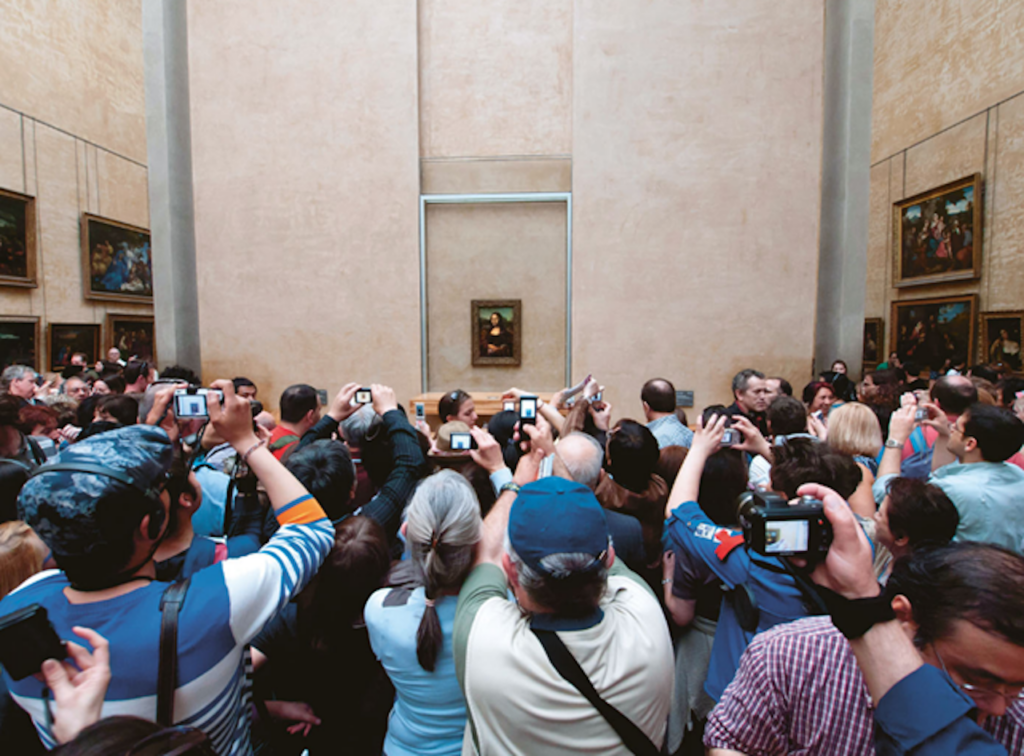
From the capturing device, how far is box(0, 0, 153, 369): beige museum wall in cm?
1203

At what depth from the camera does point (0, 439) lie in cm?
359

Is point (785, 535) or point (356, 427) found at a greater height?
point (785, 535)

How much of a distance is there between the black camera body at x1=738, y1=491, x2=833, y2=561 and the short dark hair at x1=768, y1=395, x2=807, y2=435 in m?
3.05

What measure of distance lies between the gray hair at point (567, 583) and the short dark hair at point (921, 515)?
1.52 meters

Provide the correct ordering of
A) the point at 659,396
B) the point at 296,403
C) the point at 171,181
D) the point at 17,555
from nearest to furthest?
1. the point at 17,555
2. the point at 296,403
3. the point at 659,396
4. the point at 171,181

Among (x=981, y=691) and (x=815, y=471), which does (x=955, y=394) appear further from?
(x=981, y=691)

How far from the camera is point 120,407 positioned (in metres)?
4.25

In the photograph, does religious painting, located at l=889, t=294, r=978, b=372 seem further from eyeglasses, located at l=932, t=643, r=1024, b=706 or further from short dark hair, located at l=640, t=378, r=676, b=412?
eyeglasses, located at l=932, t=643, r=1024, b=706

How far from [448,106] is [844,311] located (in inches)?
289

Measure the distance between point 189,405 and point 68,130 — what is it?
15.1 m

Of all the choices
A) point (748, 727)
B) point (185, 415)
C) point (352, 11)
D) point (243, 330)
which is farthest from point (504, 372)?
point (748, 727)

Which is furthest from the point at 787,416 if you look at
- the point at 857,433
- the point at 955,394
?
the point at 955,394

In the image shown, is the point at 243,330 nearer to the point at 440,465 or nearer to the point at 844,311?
the point at 440,465

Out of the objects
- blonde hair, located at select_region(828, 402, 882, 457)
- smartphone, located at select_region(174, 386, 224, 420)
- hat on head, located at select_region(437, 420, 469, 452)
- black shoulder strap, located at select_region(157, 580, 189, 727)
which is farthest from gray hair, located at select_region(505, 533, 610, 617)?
blonde hair, located at select_region(828, 402, 882, 457)
